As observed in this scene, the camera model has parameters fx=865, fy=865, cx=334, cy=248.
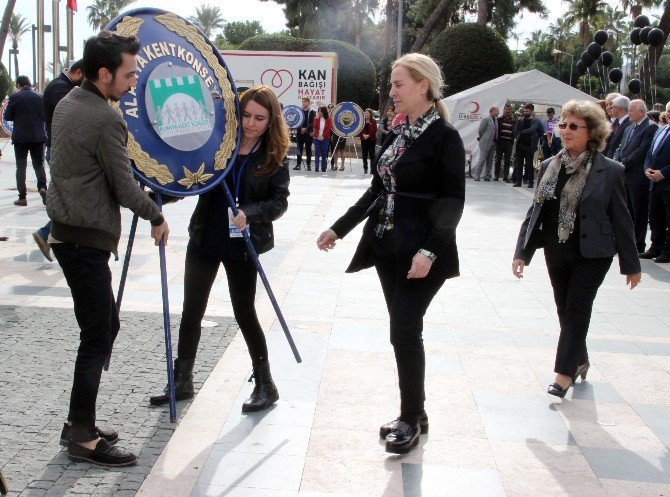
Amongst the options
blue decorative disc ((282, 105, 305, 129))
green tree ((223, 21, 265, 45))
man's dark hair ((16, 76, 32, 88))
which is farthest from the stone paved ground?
green tree ((223, 21, 265, 45))

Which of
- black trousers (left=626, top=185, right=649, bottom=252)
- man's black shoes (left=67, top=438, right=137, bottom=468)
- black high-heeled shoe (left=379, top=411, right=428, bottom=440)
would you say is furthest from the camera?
black trousers (left=626, top=185, right=649, bottom=252)

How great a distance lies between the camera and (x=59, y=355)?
17.4 feet

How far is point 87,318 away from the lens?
372cm

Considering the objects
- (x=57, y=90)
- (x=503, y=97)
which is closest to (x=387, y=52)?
(x=503, y=97)

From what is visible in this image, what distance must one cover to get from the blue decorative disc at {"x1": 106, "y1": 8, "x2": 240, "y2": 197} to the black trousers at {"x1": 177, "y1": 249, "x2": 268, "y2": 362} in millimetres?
463

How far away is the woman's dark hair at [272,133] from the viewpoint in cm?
446

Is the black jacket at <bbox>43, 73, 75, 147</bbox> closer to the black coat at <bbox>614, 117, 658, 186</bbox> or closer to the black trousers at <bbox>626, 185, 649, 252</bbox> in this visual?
the black coat at <bbox>614, 117, 658, 186</bbox>

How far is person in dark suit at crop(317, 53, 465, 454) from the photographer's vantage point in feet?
12.9

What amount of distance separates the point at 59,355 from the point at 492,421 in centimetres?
265

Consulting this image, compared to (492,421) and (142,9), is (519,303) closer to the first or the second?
(492,421)

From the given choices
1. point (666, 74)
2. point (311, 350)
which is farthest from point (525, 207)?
point (666, 74)

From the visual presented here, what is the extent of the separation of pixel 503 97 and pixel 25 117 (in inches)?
468

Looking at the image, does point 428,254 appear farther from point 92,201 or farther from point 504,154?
point 504,154

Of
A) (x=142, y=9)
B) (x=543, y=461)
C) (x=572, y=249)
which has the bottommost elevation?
(x=543, y=461)
